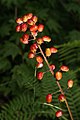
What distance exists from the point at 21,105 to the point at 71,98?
0.30m

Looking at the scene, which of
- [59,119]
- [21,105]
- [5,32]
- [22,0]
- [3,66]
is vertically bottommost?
[59,119]

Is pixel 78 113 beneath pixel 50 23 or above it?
beneath

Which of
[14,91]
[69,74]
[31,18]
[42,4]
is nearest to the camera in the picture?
[31,18]

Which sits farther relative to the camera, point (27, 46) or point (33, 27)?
point (27, 46)

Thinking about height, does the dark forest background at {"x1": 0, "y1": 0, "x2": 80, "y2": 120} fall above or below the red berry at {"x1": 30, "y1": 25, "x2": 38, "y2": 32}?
above

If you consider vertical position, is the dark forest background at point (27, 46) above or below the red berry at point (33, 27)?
above

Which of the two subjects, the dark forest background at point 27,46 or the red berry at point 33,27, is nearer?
the red berry at point 33,27

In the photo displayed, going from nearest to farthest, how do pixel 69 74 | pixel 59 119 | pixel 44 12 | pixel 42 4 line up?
pixel 59 119 → pixel 69 74 → pixel 44 12 → pixel 42 4

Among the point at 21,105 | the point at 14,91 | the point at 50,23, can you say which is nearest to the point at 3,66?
the point at 14,91

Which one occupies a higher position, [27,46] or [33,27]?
[27,46]

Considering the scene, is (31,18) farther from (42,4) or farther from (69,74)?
(42,4)

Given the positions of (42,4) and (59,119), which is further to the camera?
(42,4)

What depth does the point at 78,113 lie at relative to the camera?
1860 mm

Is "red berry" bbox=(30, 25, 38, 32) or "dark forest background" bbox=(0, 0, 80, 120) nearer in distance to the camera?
"red berry" bbox=(30, 25, 38, 32)
